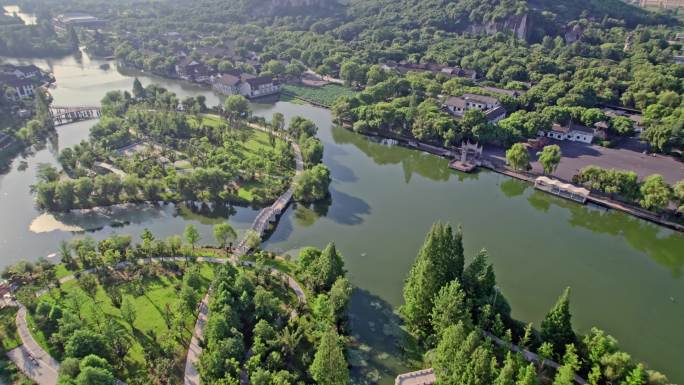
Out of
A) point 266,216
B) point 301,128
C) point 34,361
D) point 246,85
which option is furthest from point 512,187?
point 246,85

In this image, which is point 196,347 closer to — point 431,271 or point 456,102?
point 431,271

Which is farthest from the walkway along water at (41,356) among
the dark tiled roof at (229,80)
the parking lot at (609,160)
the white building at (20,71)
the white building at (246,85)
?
the white building at (20,71)

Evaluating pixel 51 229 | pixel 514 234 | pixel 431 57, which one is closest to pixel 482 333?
pixel 514 234

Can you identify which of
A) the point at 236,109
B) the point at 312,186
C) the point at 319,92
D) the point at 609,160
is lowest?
the point at 609,160

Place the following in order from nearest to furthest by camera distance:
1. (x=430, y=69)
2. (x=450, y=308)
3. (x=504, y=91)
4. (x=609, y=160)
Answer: (x=450, y=308) → (x=609, y=160) → (x=504, y=91) → (x=430, y=69)

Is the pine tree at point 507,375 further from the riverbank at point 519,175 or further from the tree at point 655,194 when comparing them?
the riverbank at point 519,175

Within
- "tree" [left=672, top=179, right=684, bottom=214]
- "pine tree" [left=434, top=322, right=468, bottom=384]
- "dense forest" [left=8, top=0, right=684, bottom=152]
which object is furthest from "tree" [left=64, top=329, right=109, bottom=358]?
"tree" [left=672, top=179, right=684, bottom=214]
